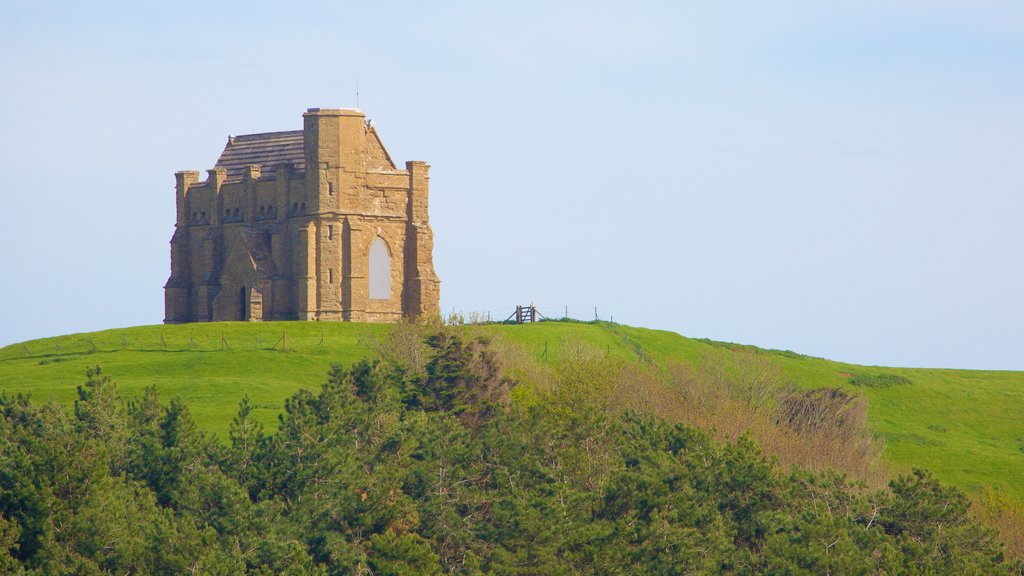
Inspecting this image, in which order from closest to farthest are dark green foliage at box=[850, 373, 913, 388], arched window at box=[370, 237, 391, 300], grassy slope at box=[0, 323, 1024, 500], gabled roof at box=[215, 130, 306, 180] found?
grassy slope at box=[0, 323, 1024, 500]
dark green foliage at box=[850, 373, 913, 388]
arched window at box=[370, 237, 391, 300]
gabled roof at box=[215, 130, 306, 180]

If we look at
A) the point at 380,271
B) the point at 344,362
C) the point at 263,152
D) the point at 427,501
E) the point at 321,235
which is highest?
the point at 263,152

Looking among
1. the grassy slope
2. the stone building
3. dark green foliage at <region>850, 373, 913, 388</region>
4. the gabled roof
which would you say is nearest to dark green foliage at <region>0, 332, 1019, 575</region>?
the grassy slope

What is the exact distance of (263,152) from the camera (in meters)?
97.4

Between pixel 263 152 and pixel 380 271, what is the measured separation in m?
10.0

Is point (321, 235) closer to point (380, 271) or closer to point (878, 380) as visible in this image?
point (380, 271)

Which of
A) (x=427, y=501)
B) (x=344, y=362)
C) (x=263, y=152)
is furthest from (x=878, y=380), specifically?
(x=427, y=501)

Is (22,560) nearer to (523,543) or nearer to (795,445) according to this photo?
(523,543)

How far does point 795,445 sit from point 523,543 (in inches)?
826

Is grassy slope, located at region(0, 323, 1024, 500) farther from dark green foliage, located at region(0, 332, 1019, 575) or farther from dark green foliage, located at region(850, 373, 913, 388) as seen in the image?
dark green foliage, located at region(0, 332, 1019, 575)

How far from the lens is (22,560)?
159 feet

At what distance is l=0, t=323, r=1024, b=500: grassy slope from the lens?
74.6 m

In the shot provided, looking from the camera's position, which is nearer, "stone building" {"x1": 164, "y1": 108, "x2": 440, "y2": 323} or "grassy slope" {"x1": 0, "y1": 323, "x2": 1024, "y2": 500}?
"grassy slope" {"x1": 0, "y1": 323, "x2": 1024, "y2": 500}

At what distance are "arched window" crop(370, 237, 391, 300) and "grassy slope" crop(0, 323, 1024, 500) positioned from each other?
4440 millimetres

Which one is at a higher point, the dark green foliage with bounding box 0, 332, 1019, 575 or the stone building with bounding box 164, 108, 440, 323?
the stone building with bounding box 164, 108, 440, 323
